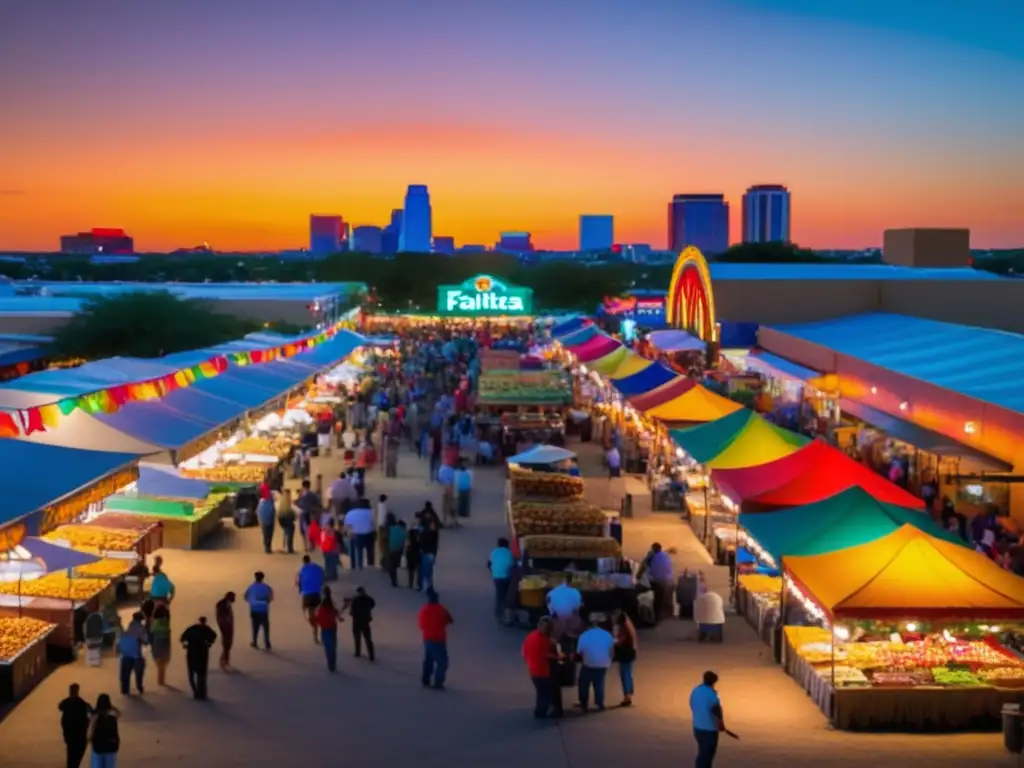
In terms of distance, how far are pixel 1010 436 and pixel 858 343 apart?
44.1 feet

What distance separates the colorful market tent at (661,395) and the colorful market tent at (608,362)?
7.30m

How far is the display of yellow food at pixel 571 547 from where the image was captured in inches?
588

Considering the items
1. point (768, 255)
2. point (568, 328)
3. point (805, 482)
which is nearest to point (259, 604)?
point (805, 482)

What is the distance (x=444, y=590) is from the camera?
51.5 ft

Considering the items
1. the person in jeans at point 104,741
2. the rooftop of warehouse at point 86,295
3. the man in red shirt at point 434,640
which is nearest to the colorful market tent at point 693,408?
the man in red shirt at point 434,640

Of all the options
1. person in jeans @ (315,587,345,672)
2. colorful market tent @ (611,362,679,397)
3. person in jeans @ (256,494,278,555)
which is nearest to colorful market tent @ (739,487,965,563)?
person in jeans @ (315,587,345,672)

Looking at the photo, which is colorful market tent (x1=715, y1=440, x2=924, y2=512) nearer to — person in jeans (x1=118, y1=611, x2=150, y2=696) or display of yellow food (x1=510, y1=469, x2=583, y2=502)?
display of yellow food (x1=510, y1=469, x2=583, y2=502)

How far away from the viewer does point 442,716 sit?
35.2ft

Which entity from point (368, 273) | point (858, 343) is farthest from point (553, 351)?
point (368, 273)

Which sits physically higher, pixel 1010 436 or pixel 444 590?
pixel 1010 436

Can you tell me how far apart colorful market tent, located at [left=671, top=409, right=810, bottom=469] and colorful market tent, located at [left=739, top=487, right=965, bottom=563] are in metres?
3.95

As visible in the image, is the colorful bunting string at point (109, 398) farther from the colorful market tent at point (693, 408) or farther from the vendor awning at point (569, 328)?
the vendor awning at point (569, 328)

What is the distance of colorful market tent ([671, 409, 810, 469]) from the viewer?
17.8m

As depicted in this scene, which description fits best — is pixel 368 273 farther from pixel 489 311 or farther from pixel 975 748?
pixel 975 748
